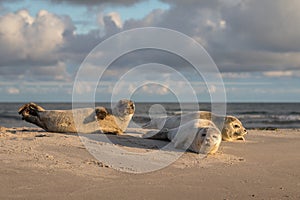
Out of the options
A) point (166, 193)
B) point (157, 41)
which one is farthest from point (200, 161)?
point (157, 41)

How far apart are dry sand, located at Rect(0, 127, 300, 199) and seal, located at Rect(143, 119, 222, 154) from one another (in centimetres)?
25

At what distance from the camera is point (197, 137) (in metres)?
8.44

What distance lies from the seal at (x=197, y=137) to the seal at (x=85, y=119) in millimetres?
1810

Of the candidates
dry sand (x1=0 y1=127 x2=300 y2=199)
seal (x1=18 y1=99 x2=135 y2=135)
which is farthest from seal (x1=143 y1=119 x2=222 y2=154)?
seal (x1=18 y1=99 x2=135 y2=135)

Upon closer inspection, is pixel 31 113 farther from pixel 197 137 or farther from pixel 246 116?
pixel 246 116

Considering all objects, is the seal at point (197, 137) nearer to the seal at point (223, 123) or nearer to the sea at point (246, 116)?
the seal at point (223, 123)

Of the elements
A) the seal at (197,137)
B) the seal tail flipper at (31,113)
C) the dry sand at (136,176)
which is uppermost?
the seal tail flipper at (31,113)

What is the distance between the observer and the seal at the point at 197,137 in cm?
816

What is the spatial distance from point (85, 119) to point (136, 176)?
5073mm

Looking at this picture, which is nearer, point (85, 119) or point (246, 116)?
point (85, 119)

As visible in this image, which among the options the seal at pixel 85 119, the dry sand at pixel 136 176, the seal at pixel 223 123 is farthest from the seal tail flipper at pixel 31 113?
the seal at pixel 223 123

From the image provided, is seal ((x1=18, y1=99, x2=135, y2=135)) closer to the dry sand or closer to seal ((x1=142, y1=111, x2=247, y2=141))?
seal ((x1=142, y1=111, x2=247, y2=141))

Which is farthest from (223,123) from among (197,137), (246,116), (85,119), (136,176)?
(246,116)

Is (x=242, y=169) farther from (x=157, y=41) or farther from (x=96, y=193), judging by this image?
(x=157, y=41)
